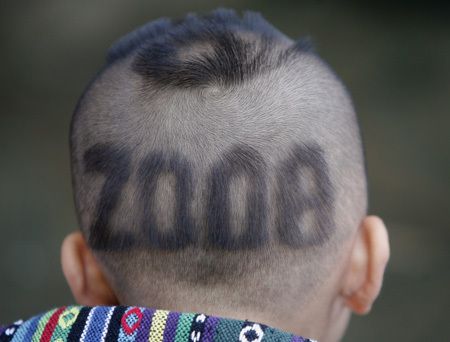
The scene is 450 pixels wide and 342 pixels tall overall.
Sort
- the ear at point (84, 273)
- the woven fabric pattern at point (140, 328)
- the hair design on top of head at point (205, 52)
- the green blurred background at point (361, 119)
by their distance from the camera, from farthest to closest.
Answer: the green blurred background at point (361, 119) < the ear at point (84, 273) < the hair design on top of head at point (205, 52) < the woven fabric pattern at point (140, 328)

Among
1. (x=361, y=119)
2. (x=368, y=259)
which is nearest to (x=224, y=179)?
(x=368, y=259)

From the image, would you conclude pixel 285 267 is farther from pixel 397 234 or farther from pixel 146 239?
pixel 397 234

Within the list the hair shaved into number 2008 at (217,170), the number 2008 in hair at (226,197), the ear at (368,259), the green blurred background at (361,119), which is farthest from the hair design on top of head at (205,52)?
the green blurred background at (361,119)

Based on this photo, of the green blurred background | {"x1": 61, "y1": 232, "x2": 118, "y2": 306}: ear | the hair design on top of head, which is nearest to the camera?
the hair design on top of head

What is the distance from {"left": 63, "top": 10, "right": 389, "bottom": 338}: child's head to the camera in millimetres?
800

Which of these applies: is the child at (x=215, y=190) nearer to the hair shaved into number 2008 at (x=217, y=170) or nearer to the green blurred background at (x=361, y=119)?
the hair shaved into number 2008 at (x=217, y=170)

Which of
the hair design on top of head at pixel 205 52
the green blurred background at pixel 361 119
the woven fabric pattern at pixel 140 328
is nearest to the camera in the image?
the woven fabric pattern at pixel 140 328

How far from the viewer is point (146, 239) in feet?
2.72

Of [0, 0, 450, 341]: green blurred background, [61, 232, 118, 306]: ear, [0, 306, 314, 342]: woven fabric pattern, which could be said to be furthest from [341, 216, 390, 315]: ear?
[0, 0, 450, 341]: green blurred background

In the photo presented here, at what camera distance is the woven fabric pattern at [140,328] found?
0.70 meters

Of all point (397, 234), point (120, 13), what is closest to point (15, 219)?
point (120, 13)

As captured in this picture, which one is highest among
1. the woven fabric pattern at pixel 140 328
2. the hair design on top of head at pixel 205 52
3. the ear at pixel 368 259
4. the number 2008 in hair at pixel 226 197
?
the hair design on top of head at pixel 205 52

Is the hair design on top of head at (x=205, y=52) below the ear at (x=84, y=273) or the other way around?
the other way around

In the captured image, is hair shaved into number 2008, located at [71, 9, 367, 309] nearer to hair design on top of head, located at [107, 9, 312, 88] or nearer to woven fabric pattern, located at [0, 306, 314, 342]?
hair design on top of head, located at [107, 9, 312, 88]
